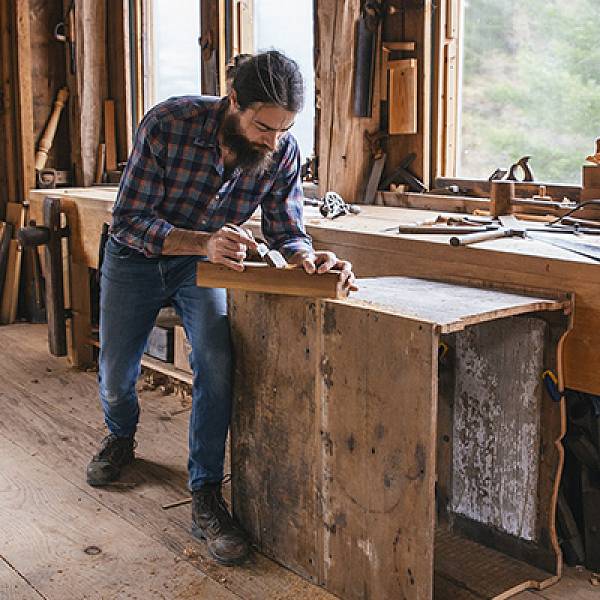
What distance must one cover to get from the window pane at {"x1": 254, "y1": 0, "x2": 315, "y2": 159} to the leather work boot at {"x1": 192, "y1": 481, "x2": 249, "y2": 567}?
86.8 inches

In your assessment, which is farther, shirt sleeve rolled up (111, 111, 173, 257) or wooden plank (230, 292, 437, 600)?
shirt sleeve rolled up (111, 111, 173, 257)

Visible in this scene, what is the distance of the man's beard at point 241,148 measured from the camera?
2723 millimetres

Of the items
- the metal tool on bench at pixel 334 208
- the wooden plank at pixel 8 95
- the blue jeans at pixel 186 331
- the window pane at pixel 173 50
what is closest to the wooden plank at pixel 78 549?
the blue jeans at pixel 186 331

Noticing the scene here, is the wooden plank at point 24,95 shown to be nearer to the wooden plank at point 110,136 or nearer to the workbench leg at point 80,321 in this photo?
the wooden plank at point 110,136

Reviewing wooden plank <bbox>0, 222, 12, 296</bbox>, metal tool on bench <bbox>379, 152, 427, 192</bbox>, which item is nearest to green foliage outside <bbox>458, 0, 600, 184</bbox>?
metal tool on bench <bbox>379, 152, 427, 192</bbox>

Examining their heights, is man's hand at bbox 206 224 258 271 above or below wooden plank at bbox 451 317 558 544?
above

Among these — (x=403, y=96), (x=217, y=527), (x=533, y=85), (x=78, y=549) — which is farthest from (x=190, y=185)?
(x=533, y=85)

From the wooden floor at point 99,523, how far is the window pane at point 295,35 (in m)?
1.53

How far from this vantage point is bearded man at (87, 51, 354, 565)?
260cm

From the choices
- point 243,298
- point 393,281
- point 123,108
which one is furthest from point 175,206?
point 123,108

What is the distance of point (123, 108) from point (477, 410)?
3.61 m

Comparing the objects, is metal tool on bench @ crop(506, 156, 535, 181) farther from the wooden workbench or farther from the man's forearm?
the man's forearm

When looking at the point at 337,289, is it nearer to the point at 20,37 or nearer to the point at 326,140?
the point at 326,140

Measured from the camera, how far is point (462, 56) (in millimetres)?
3885
